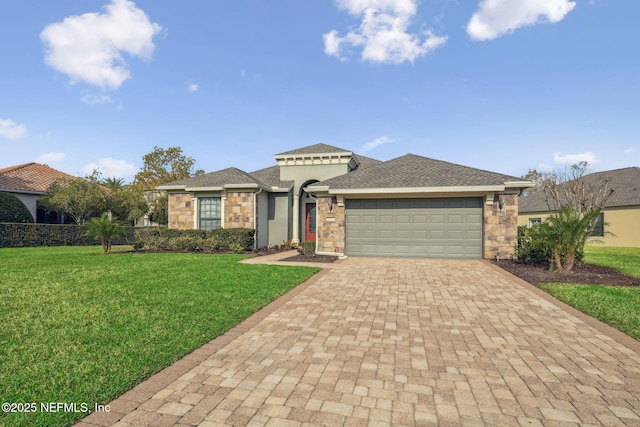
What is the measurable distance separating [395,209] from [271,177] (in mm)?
8786

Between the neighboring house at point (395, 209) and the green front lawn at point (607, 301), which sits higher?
the neighboring house at point (395, 209)

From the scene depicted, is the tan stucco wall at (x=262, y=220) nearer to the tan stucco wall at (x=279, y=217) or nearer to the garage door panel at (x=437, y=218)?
the tan stucco wall at (x=279, y=217)

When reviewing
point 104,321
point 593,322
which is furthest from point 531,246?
point 104,321

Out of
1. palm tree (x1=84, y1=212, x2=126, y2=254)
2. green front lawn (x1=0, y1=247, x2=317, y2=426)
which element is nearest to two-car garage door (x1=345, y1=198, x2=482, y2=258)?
green front lawn (x1=0, y1=247, x2=317, y2=426)

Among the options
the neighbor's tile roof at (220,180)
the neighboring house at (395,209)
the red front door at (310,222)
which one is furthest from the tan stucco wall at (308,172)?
the neighboring house at (395,209)

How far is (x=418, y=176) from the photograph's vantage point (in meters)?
13.2

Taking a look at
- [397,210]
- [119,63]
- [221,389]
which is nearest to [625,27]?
[397,210]

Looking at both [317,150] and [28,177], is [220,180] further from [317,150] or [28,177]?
[28,177]

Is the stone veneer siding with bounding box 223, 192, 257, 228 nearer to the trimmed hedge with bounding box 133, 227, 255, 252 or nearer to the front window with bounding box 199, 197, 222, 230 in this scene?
the front window with bounding box 199, 197, 222, 230

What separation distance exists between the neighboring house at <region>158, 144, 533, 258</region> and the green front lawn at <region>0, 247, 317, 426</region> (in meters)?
4.71

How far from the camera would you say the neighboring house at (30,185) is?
20.1 meters

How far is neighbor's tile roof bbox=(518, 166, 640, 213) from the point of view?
19.2 metres

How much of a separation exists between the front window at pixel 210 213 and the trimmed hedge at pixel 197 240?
1281 mm

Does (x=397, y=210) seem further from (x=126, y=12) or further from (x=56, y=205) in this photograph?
(x=56, y=205)
